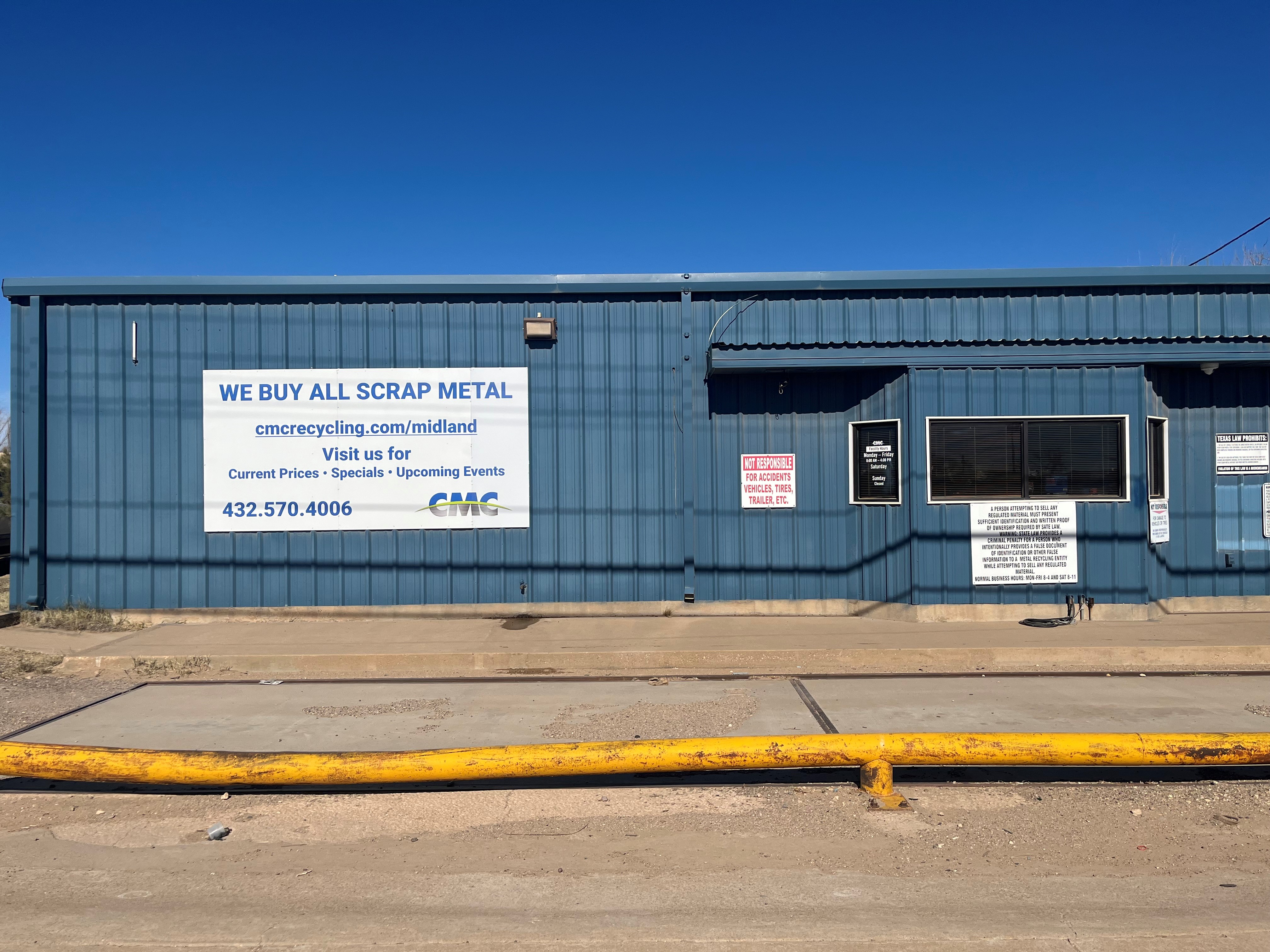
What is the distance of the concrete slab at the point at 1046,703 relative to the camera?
6.48 m

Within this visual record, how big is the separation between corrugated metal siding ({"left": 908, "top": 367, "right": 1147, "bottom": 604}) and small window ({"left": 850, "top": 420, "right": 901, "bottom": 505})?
268 millimetres

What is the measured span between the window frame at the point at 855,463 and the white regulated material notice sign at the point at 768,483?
0.77m

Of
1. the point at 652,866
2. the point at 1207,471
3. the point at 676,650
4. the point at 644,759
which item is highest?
the point at 1207,471

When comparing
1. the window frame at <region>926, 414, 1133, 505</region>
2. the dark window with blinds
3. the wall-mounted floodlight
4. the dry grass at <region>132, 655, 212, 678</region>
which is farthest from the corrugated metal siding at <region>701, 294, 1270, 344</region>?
the dry grass at <region>132, 655, 212, 678</region>

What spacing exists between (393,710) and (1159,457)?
33.8 feet

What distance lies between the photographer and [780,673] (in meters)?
8.66

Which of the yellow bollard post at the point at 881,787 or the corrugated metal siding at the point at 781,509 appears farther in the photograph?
the corrugated metal siding at the point at 781,509

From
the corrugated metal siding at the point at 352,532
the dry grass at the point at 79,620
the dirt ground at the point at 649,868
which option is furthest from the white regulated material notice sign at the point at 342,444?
the dirt ground at the point at 649,868

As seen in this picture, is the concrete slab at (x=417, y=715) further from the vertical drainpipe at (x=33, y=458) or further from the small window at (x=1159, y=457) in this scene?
the small window at (x=1159, y=457)

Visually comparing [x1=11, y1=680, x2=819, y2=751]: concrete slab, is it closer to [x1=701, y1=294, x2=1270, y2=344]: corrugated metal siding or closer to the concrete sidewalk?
the concrete sidewalk

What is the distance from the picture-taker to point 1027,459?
1053 cm

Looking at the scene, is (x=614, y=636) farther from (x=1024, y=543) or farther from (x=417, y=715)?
(x=1024, y=543)

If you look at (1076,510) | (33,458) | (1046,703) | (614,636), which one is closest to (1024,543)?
(1076,510)

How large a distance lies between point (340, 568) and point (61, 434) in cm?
418
